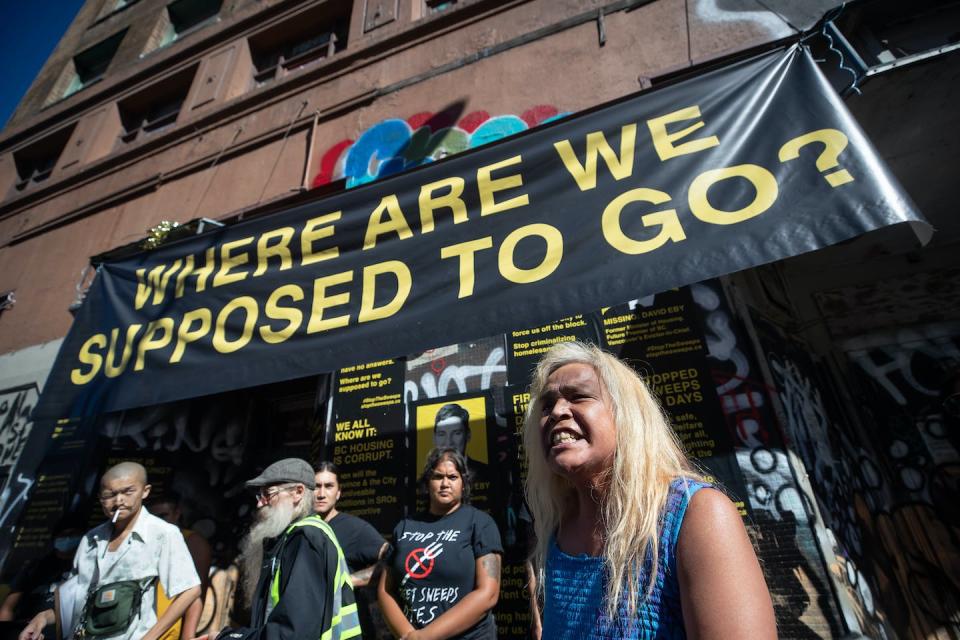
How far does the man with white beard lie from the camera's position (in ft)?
6.41

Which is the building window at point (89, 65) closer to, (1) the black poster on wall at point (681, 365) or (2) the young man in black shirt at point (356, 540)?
(2) the young man in black shirt at point (356, 540)

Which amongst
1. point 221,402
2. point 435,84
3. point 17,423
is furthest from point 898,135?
point 17,423

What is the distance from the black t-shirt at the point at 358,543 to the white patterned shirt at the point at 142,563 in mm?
922

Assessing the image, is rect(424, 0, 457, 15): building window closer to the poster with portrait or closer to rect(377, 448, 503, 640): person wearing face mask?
the poster with portrait

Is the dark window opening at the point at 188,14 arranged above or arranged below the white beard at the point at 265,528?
above

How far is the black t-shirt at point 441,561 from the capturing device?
2.46 m

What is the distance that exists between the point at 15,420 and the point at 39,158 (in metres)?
7.28

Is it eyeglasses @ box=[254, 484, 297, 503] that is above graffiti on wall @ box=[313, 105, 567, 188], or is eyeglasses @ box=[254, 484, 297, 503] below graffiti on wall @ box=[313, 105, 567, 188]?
below

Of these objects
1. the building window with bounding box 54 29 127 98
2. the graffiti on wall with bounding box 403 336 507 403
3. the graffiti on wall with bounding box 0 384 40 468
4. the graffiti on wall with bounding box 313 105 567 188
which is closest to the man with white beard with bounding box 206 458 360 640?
the graffiti on wall with bounding box 403 336 507 403

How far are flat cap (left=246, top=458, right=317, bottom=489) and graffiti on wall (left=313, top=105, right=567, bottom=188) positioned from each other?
311cm

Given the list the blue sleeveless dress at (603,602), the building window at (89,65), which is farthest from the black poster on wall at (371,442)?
the building window at (89,65)

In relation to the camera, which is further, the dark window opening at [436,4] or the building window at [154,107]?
the building window at [154,107]

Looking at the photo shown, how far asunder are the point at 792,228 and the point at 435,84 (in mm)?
4797

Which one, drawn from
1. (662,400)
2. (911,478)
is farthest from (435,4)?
(911,478)
